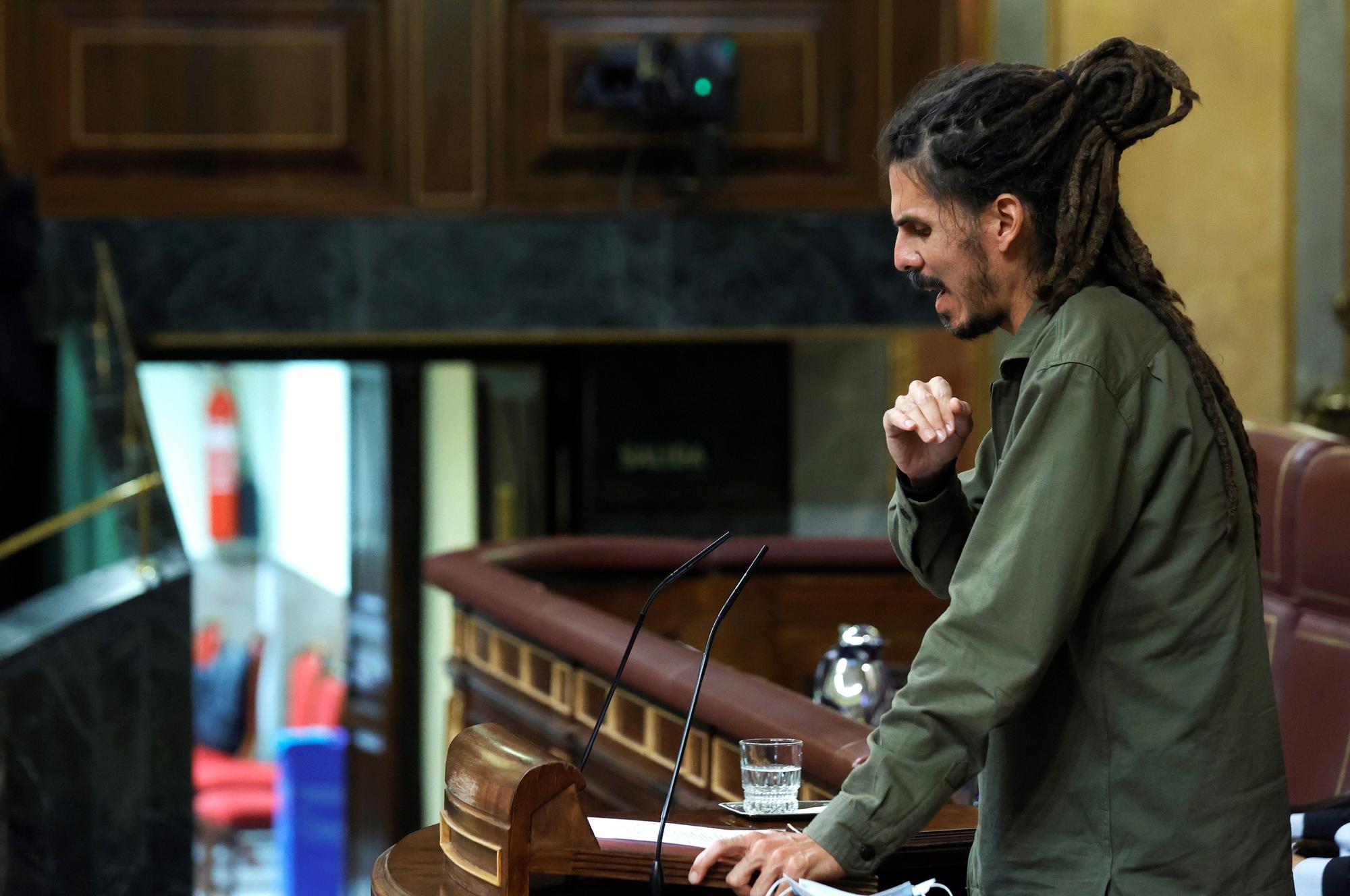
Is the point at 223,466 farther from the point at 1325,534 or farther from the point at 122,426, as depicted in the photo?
the point at 1325,534

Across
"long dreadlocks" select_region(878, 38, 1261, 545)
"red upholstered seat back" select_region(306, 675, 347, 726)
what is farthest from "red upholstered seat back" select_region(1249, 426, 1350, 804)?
"red upholstered seat back" select_region(306, 675, 347, 726)

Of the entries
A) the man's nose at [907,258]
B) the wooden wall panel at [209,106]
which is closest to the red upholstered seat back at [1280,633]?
the man's nose at [907,258]

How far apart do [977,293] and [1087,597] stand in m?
0.29

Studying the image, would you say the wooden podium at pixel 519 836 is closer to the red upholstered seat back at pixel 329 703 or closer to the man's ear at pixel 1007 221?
the man's ear at pixel 1007 221

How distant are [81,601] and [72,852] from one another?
674 mm

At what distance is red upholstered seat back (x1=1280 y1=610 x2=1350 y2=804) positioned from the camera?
2.68 meters

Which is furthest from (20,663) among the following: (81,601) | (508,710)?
(508,710)

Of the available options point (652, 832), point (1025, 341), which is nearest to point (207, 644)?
point (652, 832)

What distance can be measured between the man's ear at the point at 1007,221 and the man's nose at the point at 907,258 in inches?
2.8

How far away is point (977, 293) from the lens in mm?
1445

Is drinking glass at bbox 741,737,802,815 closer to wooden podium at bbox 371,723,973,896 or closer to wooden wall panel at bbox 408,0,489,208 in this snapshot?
wooden podium at bbox 371,723,973,896

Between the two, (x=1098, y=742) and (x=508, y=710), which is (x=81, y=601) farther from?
(x=1098, y=742)

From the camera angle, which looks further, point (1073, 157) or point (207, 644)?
point (207, 644)

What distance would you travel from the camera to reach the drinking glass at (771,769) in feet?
5.89
